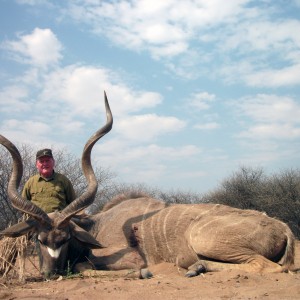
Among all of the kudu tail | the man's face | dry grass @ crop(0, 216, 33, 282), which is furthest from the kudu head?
the kudu tail

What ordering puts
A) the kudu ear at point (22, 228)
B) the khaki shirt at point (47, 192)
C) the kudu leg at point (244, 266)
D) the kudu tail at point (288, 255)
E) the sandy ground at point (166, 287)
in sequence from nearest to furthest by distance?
the sandy ground at point (166, 287), the kudu leg at point (244, 266), the kudu tail at point (288, 255), the kudu ear at point (22, 228), the khaki shirt at point (47, 192)

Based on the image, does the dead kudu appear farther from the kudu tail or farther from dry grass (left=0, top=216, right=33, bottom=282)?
dry grass (left=0, top=216, right=33, bottom=282)

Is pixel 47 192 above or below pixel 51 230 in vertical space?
above

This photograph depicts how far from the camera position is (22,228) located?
4.80 m

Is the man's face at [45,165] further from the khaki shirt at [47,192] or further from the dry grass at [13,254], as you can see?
the dry grass at [13,254]

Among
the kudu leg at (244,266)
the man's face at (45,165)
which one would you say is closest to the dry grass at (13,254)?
the man's face at (45,165)

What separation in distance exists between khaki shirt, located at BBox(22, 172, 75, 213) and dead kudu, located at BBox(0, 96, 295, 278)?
11.8 inches

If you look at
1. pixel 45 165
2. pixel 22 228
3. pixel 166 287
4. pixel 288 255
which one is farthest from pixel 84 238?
pixel 288 255

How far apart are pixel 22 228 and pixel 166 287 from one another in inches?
74.2

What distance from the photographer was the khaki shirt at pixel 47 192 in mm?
5371

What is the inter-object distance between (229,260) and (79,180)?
8.09 metres

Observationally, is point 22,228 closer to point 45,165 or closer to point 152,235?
point 45,165


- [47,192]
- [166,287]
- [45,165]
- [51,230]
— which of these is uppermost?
[45,165]

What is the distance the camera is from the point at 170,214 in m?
5.44
